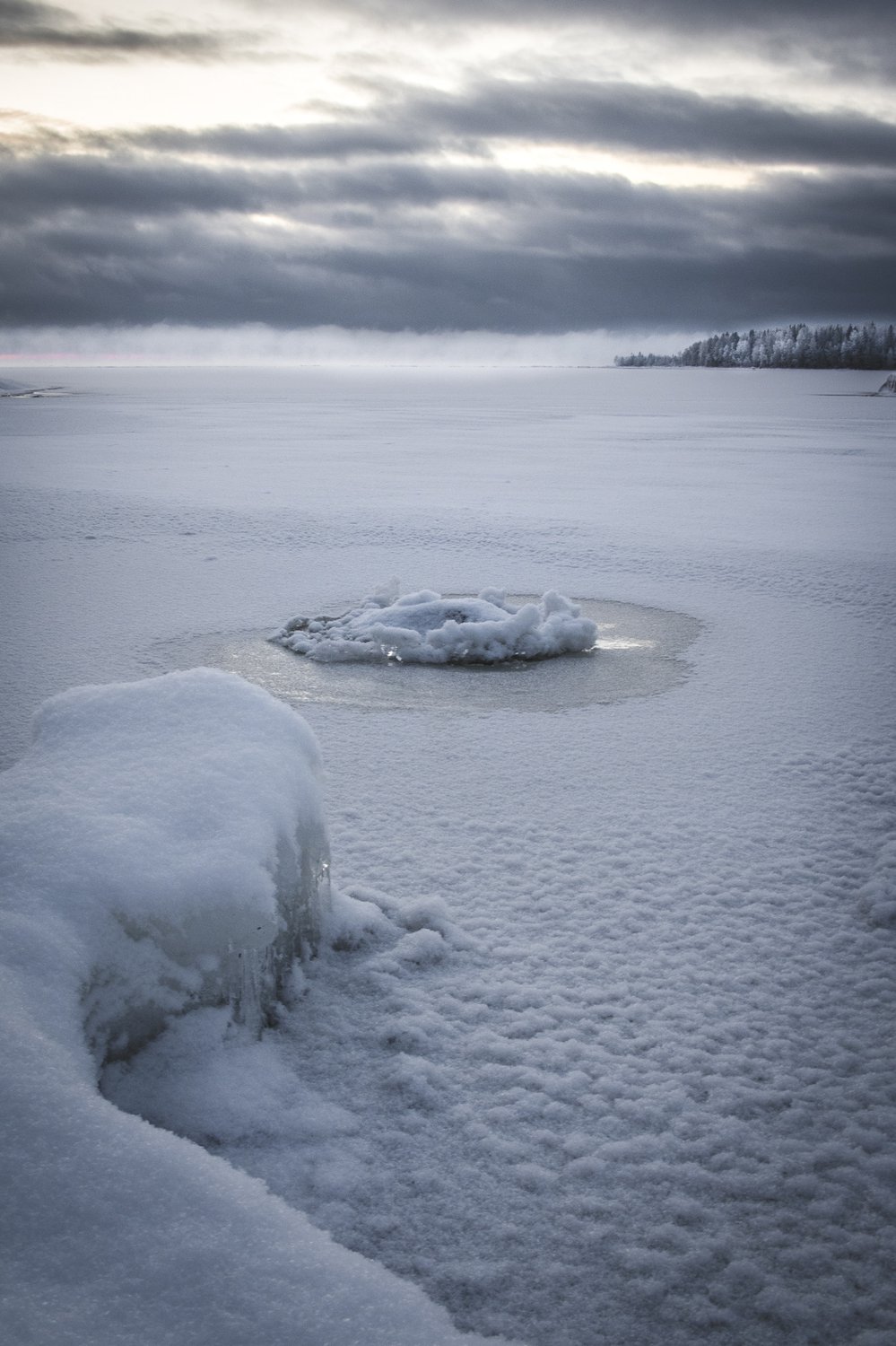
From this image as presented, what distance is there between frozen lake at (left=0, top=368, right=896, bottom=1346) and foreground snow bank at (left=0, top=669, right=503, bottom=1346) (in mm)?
230

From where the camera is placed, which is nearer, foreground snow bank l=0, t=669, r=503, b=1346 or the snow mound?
foreground snow bank l=0, t=669, r=503, b=1346

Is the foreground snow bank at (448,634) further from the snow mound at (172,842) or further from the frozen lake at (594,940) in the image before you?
the snow mound at (172,842)

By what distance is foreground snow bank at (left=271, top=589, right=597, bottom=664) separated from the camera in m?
5.26

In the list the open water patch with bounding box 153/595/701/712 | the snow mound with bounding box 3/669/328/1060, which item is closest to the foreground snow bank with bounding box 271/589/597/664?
the open water patch with bounding box 153/595/701/712

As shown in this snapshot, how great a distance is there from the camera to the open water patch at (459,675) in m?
4.62

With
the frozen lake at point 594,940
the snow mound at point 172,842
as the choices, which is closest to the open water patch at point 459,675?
the frozen lake at point 594,940

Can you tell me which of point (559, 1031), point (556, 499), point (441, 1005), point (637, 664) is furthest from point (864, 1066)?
point (556, 499)

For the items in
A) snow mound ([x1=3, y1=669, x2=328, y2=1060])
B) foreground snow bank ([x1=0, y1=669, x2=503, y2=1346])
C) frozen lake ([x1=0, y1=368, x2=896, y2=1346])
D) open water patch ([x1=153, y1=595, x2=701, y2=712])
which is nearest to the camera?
foreground snow bank ([x1=0, y1=669, x2=503, y2=1346])

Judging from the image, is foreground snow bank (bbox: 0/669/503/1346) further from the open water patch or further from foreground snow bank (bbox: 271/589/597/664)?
foreground snow bank (bbox: 271/589/597/664)

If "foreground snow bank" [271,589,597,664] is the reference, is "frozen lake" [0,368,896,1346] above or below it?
below

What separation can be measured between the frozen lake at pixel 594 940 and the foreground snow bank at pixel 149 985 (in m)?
0.23

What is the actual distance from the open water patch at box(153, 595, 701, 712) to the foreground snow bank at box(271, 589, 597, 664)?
6 centimetres

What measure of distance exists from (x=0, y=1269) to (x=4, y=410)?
31363 millimetres

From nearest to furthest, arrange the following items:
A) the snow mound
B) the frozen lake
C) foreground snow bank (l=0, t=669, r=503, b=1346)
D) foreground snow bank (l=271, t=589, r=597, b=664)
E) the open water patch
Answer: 1. foreground snow bank (l=0, t=669, r=503, b=1346)
2. the frozen lake
3. the snow mound
4. the open water patch
5. foreground snow bank (l=271, t=589, r=597, b=664)
